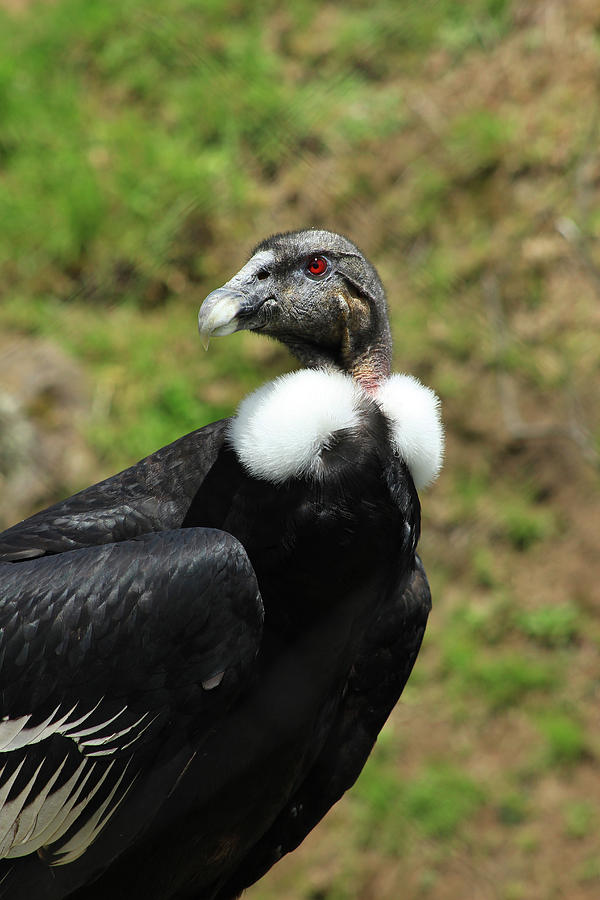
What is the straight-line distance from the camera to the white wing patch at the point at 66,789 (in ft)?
8.02

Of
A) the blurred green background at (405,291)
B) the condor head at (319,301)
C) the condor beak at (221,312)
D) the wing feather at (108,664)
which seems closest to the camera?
the wing feather at (108,664)

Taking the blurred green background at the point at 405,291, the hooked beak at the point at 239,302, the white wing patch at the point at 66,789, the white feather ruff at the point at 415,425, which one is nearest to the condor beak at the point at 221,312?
the hooked beak at the point at 239,302

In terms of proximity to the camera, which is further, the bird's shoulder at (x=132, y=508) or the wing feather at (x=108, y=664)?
the bird's shoulder at (x=132, y=508)

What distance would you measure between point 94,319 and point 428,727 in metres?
2.70

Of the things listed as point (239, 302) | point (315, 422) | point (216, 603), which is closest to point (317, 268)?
point (239, 302)

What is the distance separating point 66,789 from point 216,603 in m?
0.56

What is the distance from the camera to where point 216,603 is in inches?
95.0

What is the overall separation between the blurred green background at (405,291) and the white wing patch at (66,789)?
228 centimetres

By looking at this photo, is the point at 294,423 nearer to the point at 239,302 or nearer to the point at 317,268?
the point at 239,302

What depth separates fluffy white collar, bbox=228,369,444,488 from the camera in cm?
A: 249

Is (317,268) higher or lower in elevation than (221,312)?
lower

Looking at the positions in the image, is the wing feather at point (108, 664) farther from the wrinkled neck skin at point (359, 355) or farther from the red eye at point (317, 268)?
the red eye at point (317, 268)

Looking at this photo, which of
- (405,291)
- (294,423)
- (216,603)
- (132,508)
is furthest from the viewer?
(405,291)

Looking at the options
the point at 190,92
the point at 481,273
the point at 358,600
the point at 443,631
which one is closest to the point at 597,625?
the point at 443,631
